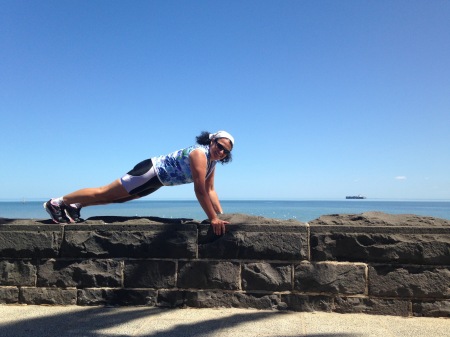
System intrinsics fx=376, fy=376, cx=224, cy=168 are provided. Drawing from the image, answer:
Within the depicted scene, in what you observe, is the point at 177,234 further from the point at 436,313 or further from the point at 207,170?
the point at 436,313

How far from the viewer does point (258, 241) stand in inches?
139

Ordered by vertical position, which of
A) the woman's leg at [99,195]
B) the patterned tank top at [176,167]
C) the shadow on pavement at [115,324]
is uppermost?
the patterned tank top at [176,167]

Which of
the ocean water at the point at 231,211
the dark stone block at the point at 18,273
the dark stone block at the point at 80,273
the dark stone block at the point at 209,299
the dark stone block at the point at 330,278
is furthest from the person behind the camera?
the ocean water at the point at 231,211

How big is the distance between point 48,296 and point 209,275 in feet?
5.36

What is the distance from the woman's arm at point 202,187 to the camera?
139 inches

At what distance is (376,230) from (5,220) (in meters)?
3.77

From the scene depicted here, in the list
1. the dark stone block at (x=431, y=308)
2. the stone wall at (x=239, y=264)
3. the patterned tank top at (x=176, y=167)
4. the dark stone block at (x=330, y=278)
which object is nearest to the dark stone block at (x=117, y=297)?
the stone wall at (x=239, y=264)

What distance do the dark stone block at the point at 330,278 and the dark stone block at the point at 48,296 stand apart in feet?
7.20

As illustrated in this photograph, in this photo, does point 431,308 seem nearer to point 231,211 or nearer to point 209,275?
point 209,275

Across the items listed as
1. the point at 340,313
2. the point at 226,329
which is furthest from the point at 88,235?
the point at 340,313

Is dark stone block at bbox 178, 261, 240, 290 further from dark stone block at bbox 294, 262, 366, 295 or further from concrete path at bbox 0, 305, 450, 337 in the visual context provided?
dark stone block at bbox 294, 262, 366, 295

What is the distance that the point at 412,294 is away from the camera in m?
3.30

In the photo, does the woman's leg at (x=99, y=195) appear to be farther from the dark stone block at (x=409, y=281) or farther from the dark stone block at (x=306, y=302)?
the dark stone block at (x=409, y=281)

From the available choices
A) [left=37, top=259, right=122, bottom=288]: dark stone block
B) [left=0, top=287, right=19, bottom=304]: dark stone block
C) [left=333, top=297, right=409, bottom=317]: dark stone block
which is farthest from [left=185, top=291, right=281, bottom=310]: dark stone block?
[left=0, top=287, right=19, bottom=304]: dark stone block
